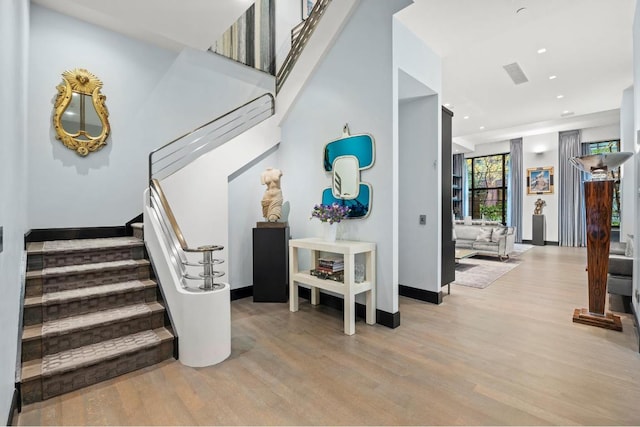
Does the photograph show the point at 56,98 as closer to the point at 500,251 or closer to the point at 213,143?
the point at 213,143

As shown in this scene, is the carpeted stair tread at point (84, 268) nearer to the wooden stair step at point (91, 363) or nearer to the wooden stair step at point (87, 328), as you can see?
the wooden stair step at point (87, 328)

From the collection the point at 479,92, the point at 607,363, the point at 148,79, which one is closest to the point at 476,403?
the point at 607,363

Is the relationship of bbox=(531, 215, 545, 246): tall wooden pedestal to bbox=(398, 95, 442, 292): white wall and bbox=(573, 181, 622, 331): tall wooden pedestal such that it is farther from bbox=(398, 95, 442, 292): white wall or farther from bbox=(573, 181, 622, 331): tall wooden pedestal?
bbox=(398, 95, 442, 292): white wall

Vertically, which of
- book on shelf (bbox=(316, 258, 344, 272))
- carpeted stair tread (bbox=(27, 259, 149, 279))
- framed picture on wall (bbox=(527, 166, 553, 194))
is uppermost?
framed picture on wall (bbox=(527, 166, 553, 194))

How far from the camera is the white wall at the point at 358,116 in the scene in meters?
3.35

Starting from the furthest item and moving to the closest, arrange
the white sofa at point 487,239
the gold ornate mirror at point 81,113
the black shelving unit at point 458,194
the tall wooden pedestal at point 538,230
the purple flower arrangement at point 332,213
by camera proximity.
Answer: the black shelving unit at point 458,194 < the tall wooden pedestal at point 538,230 < the white sofa at point 487,239 < the gold ornate mirror at point 81,113 < the purple flower arrangement at point 332,213

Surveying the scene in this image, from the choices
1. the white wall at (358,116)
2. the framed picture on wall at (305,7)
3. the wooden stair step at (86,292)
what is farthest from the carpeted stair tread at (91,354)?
the framed picture on wall at (305,7)

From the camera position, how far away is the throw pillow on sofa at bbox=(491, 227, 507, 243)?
7.20m

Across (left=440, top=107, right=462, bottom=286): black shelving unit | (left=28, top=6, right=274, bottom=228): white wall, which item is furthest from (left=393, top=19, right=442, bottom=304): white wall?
(left=28, top=6, right=274, bottom=228): white wall

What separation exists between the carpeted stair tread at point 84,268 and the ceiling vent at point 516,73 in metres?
6.36

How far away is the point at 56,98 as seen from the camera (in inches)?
146

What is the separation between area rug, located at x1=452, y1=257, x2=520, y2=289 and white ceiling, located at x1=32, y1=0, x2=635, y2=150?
12.1 ft

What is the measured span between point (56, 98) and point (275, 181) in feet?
9.32

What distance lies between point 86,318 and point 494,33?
17.9 feet
